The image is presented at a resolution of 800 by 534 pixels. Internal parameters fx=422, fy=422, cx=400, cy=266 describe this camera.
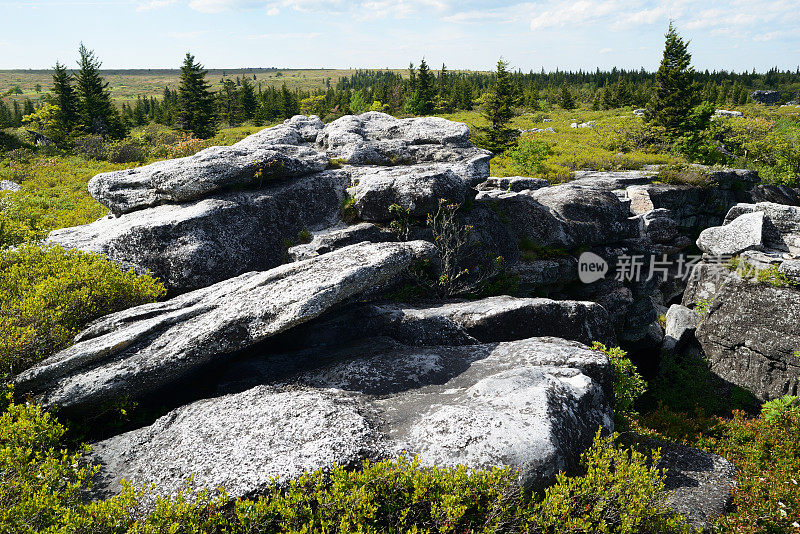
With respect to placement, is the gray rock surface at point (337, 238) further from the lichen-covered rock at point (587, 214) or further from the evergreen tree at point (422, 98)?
the evergreen tree at point (422, 98)

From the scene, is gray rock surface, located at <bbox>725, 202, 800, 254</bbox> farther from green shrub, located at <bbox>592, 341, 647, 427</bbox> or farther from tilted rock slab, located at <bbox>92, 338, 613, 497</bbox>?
tilted rock slab, located at <bbox>92, 338, 613, 497</bbox>

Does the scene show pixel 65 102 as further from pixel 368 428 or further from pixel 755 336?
pixel 755 336

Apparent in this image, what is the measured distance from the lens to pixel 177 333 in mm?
9414

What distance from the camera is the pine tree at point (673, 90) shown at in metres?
43.3

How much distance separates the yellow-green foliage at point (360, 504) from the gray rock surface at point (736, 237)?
1988 cm

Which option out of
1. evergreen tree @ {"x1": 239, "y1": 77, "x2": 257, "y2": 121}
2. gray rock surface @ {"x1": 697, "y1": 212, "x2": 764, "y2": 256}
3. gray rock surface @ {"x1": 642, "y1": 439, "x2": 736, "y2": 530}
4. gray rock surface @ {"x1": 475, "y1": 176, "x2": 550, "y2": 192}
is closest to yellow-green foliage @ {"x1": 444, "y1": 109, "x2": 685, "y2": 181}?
gray rock surface @ {"x1": 475, "y1": 176, "x2": 550, "y2": 192}

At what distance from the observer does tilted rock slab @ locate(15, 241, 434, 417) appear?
Answer: 28.1 feet

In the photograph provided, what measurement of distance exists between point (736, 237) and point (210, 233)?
24.9 meters

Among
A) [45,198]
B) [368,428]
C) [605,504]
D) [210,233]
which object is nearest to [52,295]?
[210,233]

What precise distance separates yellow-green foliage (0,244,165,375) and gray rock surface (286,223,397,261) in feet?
14.7

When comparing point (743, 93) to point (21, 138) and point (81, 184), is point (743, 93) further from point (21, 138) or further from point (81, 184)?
point (21, 138)

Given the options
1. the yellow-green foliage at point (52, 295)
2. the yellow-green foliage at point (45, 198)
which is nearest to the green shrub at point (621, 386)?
the yellow-green foliage at point (52, 295)

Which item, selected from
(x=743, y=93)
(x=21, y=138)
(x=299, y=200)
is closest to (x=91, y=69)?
(x=21, y=138)

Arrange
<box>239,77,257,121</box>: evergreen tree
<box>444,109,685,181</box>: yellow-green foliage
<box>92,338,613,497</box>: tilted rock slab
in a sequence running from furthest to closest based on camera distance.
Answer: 1. <box>239,77,257,121</box>: evergreen tree
2. <box>444,109,685,181</box>: yellow-green foliage
3. <box>92,338,613,497</box>: tilted rock slab
